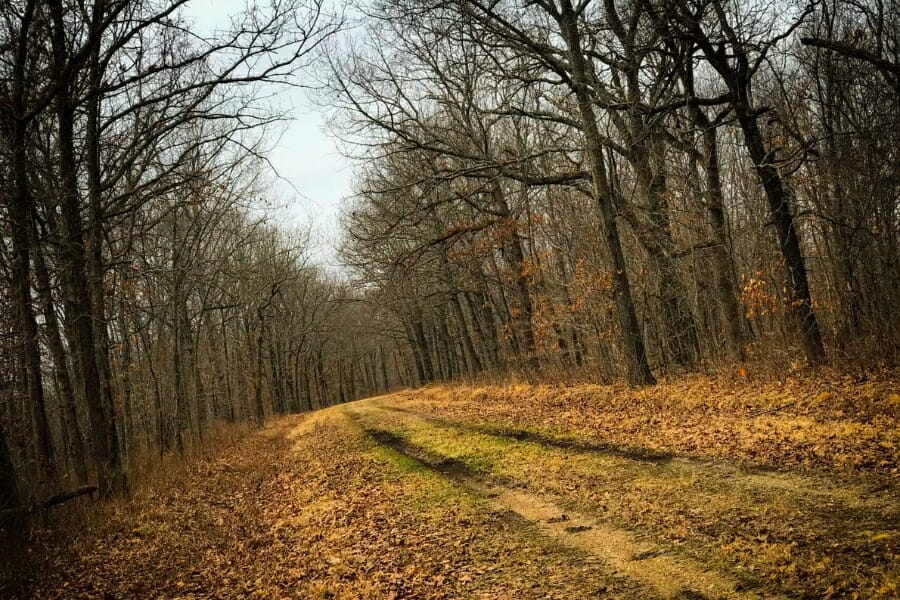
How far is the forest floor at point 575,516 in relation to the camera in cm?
412

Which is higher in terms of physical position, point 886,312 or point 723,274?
point 723,274

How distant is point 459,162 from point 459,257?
173 inches

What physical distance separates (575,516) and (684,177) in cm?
858

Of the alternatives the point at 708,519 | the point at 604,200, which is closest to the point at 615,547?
the point at 708,519

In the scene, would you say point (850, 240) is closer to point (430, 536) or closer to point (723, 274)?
point (723, 274)

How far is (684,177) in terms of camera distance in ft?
38.2

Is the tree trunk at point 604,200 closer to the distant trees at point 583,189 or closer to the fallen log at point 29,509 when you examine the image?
the distant trees at point 583,189

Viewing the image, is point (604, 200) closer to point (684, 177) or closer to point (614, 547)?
point (684, 177)

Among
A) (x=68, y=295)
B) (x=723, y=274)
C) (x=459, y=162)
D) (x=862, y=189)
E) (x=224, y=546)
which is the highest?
(x=459, y=162)

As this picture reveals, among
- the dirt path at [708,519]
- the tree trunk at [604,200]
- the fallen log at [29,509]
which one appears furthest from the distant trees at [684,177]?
the fallen log at [29,509]

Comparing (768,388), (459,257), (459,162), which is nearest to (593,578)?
Answer: (768,388)

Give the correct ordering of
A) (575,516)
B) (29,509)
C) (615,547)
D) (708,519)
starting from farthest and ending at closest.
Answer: (29,509) → (575,516) → (708,519) → (615,547)

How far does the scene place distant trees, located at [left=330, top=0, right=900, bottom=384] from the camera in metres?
9.23

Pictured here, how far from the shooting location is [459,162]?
19.7 meters
